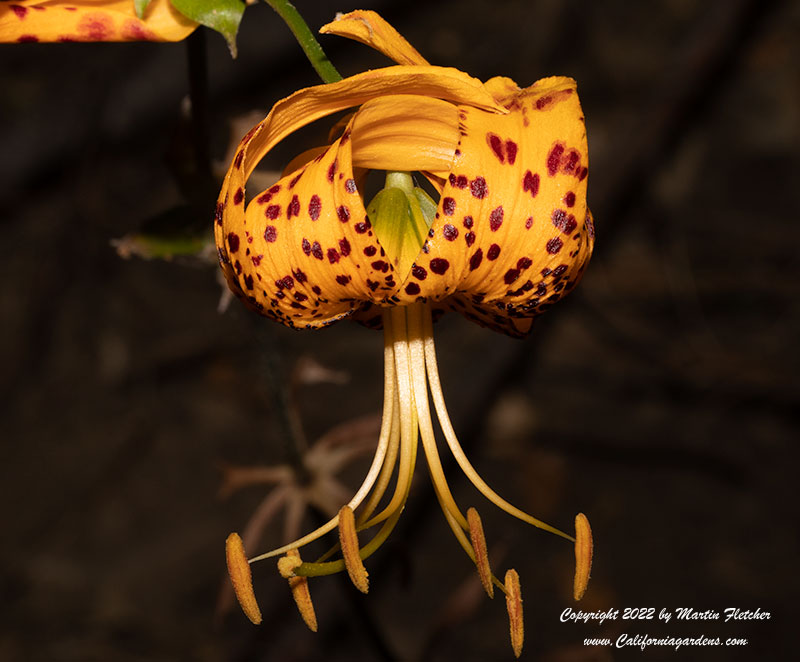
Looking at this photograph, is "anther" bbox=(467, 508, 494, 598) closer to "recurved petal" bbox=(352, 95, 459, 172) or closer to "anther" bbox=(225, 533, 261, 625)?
"anther" bbox=(225, 533, 261, 625)

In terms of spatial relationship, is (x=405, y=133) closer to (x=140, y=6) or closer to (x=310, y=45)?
(x=310, y=45)

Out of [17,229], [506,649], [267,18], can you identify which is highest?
[267,18]

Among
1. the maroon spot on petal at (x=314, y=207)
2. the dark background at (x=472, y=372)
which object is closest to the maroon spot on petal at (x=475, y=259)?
the maroon spot on petal at (x=314, y=207)

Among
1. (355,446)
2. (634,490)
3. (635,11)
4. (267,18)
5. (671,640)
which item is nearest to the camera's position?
(355,446)

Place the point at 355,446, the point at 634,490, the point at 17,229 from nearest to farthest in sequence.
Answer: the point at 355,446, the point at 634,490, the point at 17,229

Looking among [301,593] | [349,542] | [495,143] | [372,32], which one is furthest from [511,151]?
[301,593]

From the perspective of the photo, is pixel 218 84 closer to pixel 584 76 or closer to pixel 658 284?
pixel 584 76

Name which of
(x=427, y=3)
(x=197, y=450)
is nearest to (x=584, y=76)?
(x=427, y=3)

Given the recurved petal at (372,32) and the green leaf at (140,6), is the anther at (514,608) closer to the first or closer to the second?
the recurved petal at (372,32)
